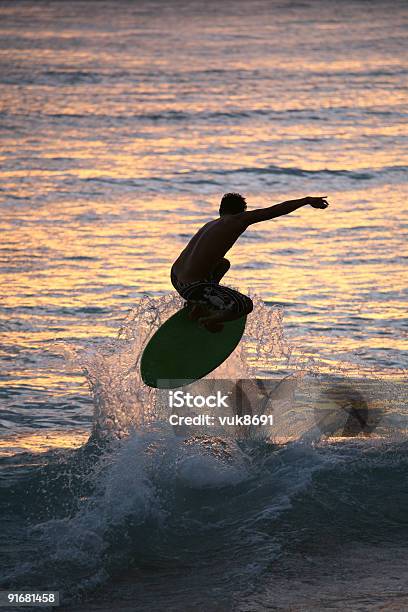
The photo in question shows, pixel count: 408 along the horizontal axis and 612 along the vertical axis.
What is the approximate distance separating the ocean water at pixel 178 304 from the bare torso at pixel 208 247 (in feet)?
4.73

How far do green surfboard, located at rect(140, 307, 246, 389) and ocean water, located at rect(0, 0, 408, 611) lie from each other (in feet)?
1.77

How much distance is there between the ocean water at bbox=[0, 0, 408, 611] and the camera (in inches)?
357

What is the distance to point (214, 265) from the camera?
995 centimetres

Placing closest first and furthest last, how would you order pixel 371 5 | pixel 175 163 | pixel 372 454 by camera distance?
pixel 372 454
pixel 175 163
pixel 371 5

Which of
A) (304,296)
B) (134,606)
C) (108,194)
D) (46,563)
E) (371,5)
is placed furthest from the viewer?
(371,5)

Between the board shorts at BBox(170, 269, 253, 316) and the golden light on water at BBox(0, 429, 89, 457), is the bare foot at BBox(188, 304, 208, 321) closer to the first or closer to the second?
the board shorts at BBox(170, 269, 253, 316)

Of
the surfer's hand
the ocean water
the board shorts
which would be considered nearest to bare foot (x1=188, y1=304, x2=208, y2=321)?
the board shorts

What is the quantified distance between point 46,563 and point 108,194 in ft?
36.3

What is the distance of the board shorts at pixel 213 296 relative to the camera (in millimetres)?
9992

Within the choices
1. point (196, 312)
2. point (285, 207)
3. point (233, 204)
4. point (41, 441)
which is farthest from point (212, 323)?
point (41, 441)

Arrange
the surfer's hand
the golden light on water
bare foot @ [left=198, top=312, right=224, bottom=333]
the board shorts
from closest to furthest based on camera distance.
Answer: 1. the surfer's hand
2. the board shorts
3. bare foot @ [left=198, top=312, right=224, bottom=333]
4. the golden light on water

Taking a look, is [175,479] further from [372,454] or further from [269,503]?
[372,454]

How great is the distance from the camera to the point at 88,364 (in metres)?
11.3

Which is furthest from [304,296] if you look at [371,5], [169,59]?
[371,5]
